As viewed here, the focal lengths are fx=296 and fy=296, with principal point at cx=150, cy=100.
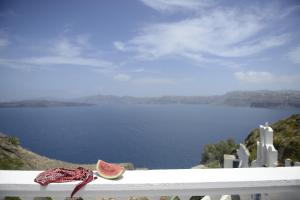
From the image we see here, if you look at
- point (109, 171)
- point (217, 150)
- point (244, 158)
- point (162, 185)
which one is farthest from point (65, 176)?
point (217, 150)

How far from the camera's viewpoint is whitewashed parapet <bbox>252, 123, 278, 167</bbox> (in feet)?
22.0

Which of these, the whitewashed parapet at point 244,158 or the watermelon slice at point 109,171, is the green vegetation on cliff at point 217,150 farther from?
the watermelon slice at point 109,171

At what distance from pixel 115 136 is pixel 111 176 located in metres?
135

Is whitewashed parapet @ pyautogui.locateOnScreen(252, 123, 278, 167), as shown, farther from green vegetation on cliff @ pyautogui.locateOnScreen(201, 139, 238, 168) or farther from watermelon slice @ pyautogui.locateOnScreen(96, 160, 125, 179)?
green vegetation on cliff @ pyautogui.locateOnScreen(201, 139, 238, 168)

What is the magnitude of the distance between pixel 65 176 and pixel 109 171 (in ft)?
0.94

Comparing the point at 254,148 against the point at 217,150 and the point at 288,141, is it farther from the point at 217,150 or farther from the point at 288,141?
the point at 217,150

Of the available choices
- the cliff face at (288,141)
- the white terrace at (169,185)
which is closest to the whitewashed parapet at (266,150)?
the cliff face at (288,141)

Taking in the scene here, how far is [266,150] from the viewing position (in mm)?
6910

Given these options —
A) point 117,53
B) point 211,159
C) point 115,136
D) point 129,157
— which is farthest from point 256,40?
point 115,136

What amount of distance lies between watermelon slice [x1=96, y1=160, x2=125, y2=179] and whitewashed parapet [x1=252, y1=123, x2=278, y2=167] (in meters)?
5.52

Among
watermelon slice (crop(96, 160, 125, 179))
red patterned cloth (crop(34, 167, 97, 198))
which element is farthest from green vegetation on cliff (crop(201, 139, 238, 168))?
red patterned cloth (crop(34, 167, 97, 198))

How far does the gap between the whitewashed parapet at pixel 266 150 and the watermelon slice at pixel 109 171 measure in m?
5.52

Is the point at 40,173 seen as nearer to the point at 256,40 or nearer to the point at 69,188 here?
the point at 69,188

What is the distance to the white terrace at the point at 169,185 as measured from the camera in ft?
6.09
